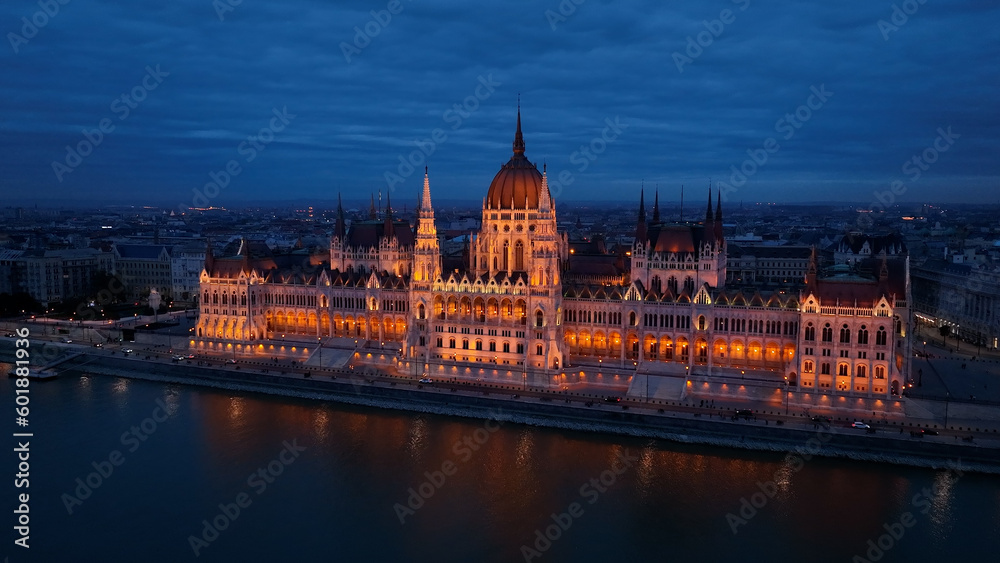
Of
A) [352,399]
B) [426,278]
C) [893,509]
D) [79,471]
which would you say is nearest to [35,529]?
[79,471]

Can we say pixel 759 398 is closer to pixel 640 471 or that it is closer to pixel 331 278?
pixel 640 471

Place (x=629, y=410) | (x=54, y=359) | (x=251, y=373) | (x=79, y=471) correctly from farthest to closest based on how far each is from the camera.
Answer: (x=54, y=359), (x=251, y=373), (x=629, y=410), (x=79, y=471)

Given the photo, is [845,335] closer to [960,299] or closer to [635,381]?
[635,381]

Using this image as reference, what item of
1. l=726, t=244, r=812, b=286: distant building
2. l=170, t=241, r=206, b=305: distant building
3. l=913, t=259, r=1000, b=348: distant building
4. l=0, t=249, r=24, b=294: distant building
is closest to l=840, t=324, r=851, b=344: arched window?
l=913, t=259, r=1000, b=348: distant building

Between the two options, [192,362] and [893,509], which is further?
[192,362]

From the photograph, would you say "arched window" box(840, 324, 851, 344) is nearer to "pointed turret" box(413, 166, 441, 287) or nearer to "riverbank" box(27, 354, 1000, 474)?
"riverbank" box(27, 354, 1000, 474)

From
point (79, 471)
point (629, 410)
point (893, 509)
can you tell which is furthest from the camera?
point (629, 410)

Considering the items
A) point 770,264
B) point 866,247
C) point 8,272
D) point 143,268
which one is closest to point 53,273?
point 8,272
